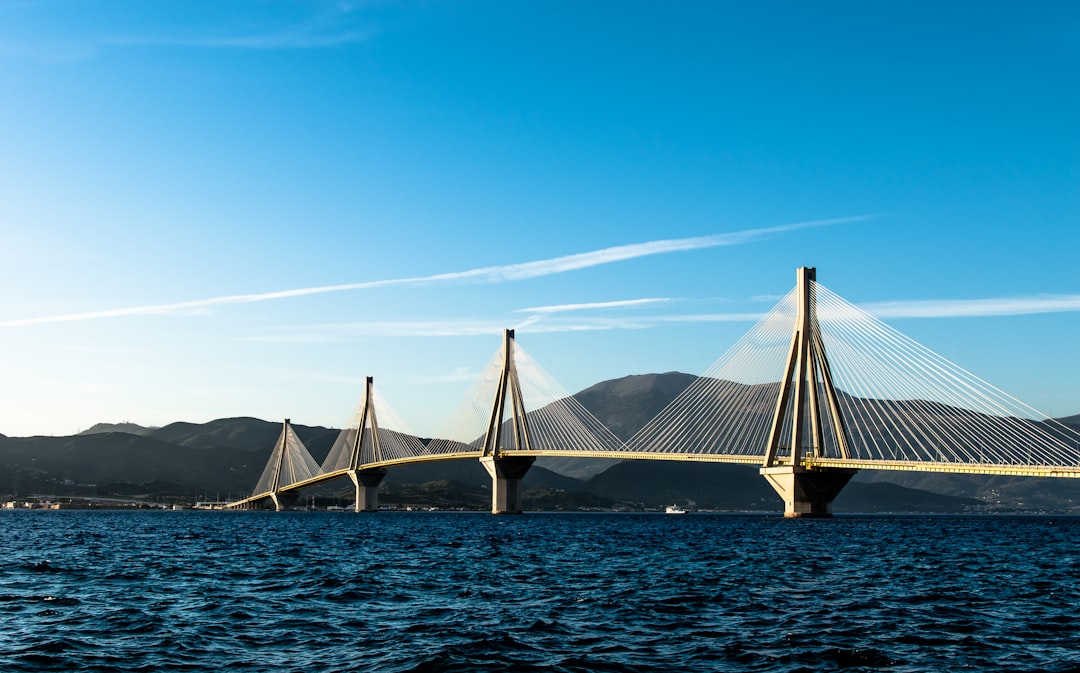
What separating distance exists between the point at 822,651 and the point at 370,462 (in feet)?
518

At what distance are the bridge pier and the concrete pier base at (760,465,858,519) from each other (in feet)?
289

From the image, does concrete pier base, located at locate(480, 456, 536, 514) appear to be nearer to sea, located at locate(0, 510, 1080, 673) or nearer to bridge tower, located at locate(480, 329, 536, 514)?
bridge tower, located at locate(480, 329, 536, 514)

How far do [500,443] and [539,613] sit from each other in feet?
364

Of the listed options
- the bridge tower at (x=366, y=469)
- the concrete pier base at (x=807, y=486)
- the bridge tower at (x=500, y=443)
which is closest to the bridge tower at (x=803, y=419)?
the concrete pier base at (x=807, y=486)

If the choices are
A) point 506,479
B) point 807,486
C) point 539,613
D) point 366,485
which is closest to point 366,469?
point 366,485

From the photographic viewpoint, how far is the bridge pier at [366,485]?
171500 mm

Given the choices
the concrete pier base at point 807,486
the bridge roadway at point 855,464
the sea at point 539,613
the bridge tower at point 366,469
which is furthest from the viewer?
the bridge tower at point 366,469

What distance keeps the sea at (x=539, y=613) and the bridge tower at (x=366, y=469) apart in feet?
404

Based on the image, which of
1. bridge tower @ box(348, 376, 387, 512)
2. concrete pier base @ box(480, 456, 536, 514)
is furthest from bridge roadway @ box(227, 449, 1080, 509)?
bridge tower @ box(348, 376, 387, 512)

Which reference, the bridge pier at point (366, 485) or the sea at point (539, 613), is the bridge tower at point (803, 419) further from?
the bridge pier at point (366, 485)

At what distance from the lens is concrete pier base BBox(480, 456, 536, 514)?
5472 inches

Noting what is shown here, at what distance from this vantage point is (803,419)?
300 feet

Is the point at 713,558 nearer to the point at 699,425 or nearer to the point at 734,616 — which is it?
the point at 734,616

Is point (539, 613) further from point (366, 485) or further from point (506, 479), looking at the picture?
point (366, 485)
